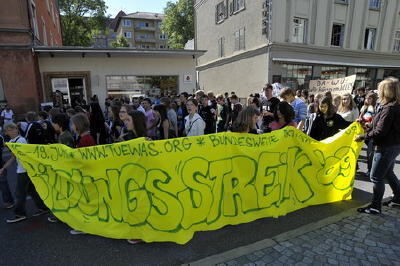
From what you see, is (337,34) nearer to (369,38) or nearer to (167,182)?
(369,38)

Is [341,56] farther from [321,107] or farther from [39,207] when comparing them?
[39,207]

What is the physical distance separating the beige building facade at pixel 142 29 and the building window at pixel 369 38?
52.0 metres

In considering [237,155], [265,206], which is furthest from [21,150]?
[265,206]

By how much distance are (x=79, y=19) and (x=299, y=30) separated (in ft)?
104

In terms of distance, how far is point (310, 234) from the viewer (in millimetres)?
3160

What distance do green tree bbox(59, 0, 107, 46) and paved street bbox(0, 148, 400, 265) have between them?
38215 millimetres

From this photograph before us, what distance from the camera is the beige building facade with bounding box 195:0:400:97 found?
56.3 ft

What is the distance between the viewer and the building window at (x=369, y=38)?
67.6 ft

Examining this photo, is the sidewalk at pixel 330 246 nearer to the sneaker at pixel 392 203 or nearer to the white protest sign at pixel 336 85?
the sneaker at pixel 392 203

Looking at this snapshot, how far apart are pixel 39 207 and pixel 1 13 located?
1118 cm

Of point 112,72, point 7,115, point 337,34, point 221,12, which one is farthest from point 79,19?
point 337,34

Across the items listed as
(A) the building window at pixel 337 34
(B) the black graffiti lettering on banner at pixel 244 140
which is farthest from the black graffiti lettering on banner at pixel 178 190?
(A) the building window at pixel 337 34

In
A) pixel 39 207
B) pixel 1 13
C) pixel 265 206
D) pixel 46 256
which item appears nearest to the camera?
pixel 46 256

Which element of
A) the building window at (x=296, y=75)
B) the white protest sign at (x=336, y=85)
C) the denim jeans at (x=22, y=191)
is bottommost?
the denim jeans at (x=22, y=191)
